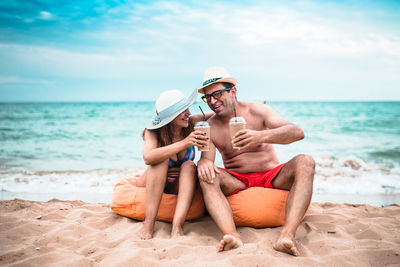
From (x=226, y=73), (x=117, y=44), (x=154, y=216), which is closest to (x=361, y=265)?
(x=154, y=216)

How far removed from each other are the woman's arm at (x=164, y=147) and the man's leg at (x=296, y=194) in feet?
3.06

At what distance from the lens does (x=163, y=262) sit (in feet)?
7.48

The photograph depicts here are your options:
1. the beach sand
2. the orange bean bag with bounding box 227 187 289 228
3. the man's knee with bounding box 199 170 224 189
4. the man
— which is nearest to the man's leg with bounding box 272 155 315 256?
the man

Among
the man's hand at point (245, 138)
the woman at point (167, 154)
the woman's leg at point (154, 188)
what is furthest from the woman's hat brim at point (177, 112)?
the man's hand at point (245, 138)

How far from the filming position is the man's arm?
105 inches

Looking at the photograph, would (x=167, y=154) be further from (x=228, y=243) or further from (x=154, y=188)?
(x=228, y=243)

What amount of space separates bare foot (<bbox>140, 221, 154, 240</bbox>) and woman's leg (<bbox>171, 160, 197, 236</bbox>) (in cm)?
22

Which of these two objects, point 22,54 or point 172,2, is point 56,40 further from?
point 172,2

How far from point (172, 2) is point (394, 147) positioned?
50.7 ft

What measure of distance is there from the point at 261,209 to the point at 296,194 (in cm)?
50

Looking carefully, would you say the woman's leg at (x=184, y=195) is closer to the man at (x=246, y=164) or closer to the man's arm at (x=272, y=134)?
the man at (x=246, y=164)

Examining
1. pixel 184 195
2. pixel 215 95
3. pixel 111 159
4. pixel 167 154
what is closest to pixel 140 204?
pixel 184 195

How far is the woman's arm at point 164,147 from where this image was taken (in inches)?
109

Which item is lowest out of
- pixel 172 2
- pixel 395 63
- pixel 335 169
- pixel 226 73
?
pixel 335 169
